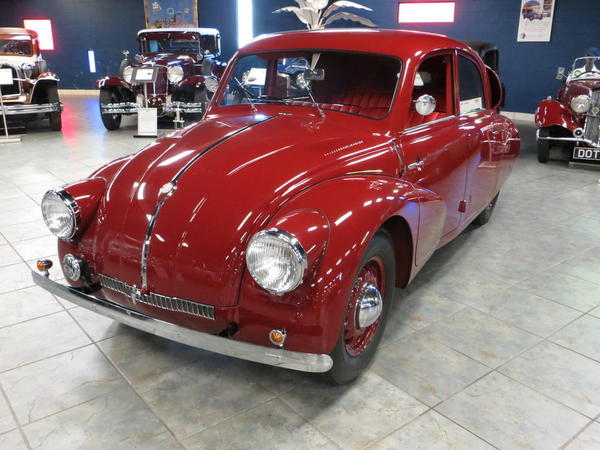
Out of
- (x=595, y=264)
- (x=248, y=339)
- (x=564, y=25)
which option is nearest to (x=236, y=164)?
(x=248, y=339)

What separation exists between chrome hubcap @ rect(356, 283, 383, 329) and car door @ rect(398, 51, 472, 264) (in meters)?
0.49

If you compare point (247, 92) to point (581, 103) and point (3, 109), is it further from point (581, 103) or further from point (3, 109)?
point (3, 109)

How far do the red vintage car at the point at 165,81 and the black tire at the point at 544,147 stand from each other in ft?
16.9

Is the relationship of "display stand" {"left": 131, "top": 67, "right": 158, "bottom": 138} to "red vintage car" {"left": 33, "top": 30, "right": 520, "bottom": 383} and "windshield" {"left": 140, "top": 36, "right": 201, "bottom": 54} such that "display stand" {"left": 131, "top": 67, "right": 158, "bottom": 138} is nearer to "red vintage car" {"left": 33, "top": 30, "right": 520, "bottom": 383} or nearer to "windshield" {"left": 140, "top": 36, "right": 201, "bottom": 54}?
"windshield" {"left": 140, "top": 36, "right": 201, "bottom": 54}

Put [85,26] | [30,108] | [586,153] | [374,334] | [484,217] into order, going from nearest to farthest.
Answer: [374,334]
[484,217]
[586,153]
[30,108]
[85,26]

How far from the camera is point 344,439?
6.45 feet

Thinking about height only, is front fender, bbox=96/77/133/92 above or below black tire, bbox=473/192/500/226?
above

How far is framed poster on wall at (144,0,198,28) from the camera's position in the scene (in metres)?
14.1

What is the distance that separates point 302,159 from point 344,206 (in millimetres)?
393

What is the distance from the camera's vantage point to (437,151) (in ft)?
9.82

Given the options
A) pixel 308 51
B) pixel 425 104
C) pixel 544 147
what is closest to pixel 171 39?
pixel 544 147

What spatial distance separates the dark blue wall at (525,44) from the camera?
9836 mm

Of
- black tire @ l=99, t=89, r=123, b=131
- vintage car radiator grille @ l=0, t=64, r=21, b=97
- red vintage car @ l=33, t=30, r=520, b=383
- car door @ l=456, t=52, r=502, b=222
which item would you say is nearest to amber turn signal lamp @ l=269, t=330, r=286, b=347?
red vintage car @ l=33, t=30, r=520, b=383

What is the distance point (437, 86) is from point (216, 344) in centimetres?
229
